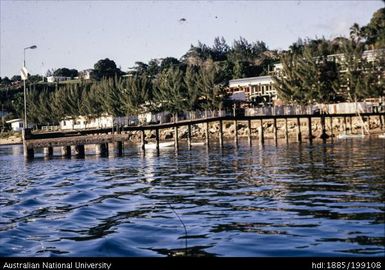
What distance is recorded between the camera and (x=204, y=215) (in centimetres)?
1856

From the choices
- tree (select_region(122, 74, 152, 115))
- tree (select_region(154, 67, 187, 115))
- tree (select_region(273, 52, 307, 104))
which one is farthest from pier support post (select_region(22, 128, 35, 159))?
tree (select_region(122, 74, 152, 115))

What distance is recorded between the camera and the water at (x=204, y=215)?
44.5 feet

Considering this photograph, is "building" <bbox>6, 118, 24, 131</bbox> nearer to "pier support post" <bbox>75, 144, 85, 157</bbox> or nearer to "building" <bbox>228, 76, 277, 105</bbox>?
"building" <bbox>228, 76, 277, 105</bbox>

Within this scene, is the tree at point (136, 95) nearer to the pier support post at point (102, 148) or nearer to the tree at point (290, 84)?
the tree at point (290, 84)

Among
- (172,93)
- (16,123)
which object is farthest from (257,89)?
(16,123)

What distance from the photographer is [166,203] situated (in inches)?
886

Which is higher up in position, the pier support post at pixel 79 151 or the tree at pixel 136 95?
the tree at pixel 136 95

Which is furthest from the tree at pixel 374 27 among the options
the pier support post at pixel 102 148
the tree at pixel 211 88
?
the pier support post at pixel 102 148

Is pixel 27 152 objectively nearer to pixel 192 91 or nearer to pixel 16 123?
pixel 192 91

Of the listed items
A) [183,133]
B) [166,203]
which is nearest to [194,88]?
[183,133]

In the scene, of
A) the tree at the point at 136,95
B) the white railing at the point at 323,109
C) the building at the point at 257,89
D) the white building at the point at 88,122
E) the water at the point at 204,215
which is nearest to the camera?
the water at the point at 204,215

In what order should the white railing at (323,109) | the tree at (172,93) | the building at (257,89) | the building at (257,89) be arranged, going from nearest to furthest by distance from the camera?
1. the white railing at (323,109)
2. the tree at (172,93)
3. the building at (257,89)
4. the building at (257,89)
